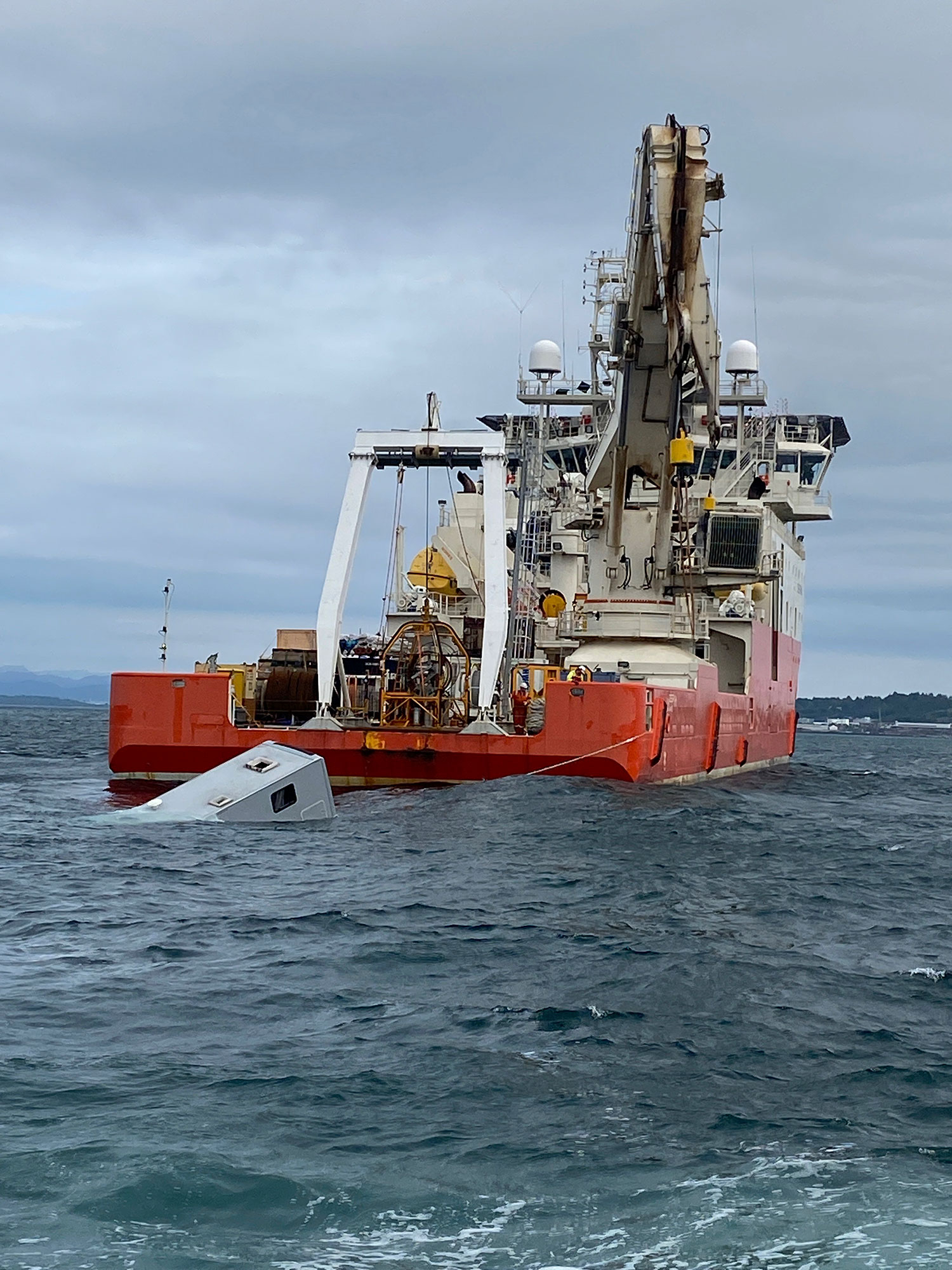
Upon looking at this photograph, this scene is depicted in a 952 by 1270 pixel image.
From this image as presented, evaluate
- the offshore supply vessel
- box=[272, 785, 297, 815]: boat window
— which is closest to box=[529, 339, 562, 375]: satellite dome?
the offshore supply vessel

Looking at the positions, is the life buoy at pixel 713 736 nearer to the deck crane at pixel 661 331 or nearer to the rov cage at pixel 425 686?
the deck crane at pixel 661 331

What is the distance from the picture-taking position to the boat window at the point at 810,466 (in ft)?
148

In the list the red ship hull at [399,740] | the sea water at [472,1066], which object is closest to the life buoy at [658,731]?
the red ship hull at [399,740]

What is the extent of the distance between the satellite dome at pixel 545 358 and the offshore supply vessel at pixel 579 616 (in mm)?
2396

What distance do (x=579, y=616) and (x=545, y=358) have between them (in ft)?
49.6

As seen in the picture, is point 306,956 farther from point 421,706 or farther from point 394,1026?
point 421,706

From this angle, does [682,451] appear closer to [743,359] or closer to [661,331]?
[661,331]

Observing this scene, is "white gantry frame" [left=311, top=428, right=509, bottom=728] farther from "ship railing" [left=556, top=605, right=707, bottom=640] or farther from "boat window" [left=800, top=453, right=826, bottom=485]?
"boat window" [left=800, top=453, right=826, bottom=485]

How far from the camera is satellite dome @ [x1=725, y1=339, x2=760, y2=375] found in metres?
41.9

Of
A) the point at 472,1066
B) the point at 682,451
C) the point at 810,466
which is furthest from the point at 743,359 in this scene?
the point at 472,1066

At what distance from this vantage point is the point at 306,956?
9703mm

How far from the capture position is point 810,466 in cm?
4544

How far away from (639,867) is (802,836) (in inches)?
205

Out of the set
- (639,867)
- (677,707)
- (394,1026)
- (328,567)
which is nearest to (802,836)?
(639,867)
